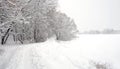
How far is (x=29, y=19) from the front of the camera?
17.2 m

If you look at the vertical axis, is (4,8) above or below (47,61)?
above

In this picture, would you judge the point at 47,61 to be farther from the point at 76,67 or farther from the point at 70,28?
the point at 70,28

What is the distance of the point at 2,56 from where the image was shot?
12.0 meters

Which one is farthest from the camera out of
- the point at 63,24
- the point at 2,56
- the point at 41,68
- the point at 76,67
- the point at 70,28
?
the point at 70,28

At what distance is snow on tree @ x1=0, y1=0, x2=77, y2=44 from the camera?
1283 centimetres

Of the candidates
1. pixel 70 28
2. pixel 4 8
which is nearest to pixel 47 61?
pixel 4 8

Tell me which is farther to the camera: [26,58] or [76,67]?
[26,58]

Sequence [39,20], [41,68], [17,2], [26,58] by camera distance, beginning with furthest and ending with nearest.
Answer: [39,20] → [17,2] → [26,58] → [41,68]

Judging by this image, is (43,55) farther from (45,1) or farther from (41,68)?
(45,1)

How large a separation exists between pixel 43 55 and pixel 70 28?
1039 inches

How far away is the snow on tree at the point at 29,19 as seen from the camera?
42.1 ft

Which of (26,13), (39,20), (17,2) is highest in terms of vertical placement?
(17,2)

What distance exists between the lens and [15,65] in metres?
9.88

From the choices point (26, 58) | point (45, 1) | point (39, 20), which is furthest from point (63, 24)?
point (26, 58)
